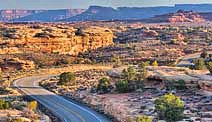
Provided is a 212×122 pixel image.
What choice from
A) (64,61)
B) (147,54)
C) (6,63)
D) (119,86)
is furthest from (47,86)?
(147,54)

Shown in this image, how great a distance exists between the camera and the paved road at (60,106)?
45.7 meters

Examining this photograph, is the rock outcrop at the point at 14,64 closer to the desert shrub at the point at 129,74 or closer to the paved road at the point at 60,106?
the paved road at the point at 60,106

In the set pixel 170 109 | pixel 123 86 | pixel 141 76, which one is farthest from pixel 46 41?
pixel 170 109

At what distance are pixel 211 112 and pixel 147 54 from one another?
67470mm

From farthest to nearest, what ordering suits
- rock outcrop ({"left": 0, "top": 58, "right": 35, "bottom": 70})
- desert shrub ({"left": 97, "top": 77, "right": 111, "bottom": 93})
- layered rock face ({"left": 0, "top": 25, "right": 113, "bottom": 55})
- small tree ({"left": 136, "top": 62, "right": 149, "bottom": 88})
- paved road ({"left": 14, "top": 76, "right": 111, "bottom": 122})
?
layered rock face ({"left": 0, "top": 25, "right": 113, "bottom": 55}) → rock outcrop ({"left": 0, "top": 58, "right": 35, "bottom": 70}) → small tree ({"left": 136, "top": 62, "right": 149, "bottom": 88}) → desert shrub ({"left": 97, "top": 77, "right": 111, "bottom": 93}) → paved road ({"left": 14, "top": 76, "right": 111, "bottom": 122})

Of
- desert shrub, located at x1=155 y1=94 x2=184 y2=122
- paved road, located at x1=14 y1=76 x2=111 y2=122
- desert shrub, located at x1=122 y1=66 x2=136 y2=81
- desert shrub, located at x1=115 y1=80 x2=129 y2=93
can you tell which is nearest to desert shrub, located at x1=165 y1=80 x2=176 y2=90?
desert shrub, located at x1=115 y1=80 x2=129 y2=93

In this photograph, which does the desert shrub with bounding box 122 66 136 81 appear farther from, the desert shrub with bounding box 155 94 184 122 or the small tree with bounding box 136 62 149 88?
the desert shrub with bounding box 155 94 184 122

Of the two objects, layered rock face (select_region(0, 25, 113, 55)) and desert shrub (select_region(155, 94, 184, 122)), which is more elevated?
desert shrub (select_region(155, 94, 184, 122))

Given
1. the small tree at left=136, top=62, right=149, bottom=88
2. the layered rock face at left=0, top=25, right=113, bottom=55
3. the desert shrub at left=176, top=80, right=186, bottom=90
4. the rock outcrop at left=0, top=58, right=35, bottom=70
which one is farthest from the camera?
the layered rock face at left=0, top=25, right=113, bottom=55

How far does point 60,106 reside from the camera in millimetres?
52531

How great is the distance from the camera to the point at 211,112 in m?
44.2

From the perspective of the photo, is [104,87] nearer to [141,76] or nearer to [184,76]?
[141,76]

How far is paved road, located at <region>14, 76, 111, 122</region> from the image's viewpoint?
150 feet

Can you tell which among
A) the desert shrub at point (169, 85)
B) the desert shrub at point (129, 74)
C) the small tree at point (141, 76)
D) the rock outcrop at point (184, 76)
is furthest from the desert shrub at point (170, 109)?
the desert shrub at point (129, 74)
